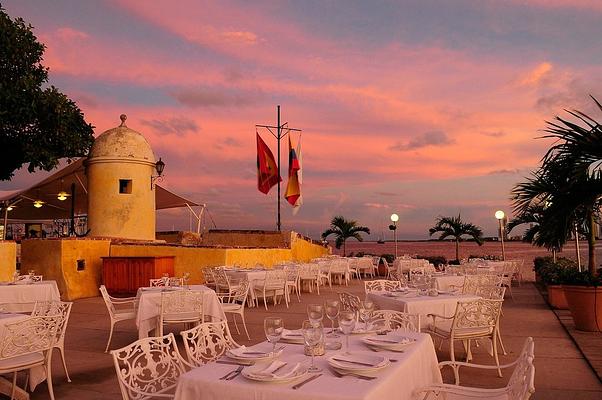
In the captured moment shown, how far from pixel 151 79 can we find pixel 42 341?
9816mm

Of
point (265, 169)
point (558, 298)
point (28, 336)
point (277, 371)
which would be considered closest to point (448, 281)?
point (558, 298)

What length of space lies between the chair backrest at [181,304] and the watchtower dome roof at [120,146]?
36.2ft

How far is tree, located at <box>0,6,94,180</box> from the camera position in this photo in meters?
13.4

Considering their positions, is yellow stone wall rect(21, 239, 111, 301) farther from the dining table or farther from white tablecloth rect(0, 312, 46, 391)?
white tablecloth rect(0, 312, 46, 391)

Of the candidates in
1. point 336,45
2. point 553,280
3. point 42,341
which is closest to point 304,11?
point 336,45

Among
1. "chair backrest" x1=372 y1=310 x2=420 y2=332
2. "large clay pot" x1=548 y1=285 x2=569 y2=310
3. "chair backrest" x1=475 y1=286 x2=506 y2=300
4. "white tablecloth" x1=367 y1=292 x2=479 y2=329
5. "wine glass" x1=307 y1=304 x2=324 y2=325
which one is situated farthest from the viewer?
"large clay pot" x1=548 y1=285 x2=569 y2=310

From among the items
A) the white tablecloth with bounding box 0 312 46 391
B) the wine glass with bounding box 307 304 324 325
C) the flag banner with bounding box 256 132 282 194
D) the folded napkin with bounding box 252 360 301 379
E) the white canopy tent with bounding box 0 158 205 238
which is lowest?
the white tablecloth with bounding box 0 312 46 391

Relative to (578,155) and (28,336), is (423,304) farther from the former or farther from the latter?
(28,336)

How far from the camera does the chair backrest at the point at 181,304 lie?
20.4 ft

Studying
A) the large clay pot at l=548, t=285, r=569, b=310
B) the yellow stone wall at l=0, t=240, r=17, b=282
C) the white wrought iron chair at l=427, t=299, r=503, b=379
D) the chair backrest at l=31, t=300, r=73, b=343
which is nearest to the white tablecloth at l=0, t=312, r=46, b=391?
the chair backrest at l=31, t=300, r=73, b=343

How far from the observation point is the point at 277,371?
2.54 metres

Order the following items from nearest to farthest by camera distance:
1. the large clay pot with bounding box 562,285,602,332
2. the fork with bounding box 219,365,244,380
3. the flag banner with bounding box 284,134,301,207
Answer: the fork with bounding box 219,365,244,380
the large clay pot with bounding box 562,285,602,332
the flag banner with bounding box 284,134,301,207

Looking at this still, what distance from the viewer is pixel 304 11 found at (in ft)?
34.0

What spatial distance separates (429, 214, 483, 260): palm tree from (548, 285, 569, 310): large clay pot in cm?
975
